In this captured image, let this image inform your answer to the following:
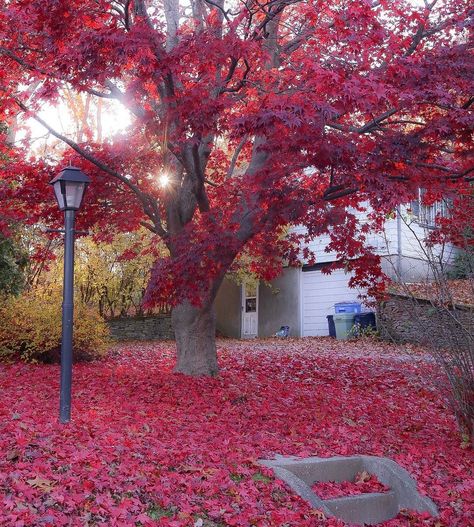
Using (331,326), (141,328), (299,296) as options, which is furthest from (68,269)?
(299,296)

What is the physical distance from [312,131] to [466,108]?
210cm

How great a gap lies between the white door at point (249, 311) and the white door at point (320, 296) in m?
1.99

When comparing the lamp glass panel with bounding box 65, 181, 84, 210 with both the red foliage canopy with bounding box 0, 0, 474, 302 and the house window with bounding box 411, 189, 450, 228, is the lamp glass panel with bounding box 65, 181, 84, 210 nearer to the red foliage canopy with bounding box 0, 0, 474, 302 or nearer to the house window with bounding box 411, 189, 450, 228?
the red foliage canopy with bounding box 0, 0, 474, 302

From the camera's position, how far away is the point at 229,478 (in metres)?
5.13

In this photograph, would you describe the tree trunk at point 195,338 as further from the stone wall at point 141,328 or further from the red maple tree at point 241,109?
the stone wall at point 141,328

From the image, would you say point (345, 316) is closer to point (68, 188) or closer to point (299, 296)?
point (299, 296)

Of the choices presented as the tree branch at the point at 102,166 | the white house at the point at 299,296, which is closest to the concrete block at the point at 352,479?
the tree branch at the point at 102,166

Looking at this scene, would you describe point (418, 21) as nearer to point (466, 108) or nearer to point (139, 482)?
point (466, 108)

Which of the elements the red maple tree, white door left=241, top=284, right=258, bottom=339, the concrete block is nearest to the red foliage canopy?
the red maple tree

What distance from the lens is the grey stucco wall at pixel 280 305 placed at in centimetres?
2011

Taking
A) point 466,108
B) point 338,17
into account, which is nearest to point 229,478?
point 466,108

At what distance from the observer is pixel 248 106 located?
8.97 metres

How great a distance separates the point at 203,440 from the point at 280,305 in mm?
14452

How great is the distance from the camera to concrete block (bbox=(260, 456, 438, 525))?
17.2 feet
